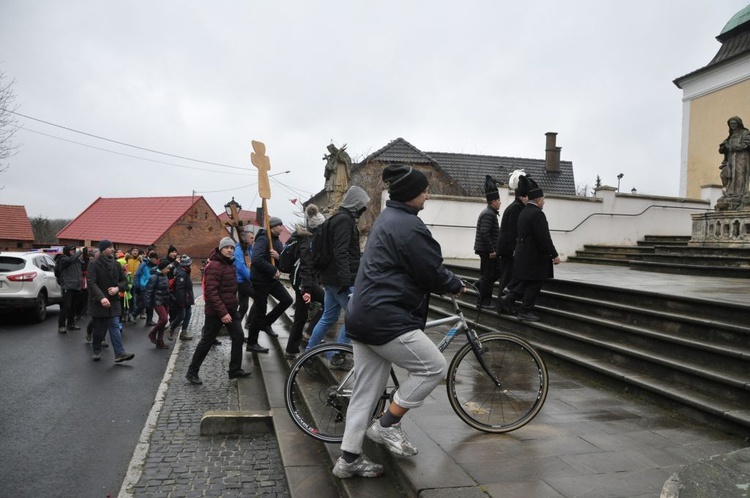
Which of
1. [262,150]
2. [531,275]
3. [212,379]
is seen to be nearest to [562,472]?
[531,275]

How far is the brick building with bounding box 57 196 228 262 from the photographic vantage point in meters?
46.6

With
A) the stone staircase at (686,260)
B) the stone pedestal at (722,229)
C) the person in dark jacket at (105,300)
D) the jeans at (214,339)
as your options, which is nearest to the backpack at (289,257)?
the jeans at (214,339)

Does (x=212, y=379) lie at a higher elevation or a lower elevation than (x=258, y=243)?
lower

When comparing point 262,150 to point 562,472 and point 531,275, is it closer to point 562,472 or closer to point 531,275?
point 531,275

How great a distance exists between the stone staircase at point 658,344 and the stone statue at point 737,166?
7419 millimetres

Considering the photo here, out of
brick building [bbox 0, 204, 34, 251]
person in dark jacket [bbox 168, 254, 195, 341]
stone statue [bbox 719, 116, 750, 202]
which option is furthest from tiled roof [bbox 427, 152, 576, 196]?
brick building [bbox 0, 204, 34, 251]

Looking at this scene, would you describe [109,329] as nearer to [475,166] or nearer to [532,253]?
[532,253]

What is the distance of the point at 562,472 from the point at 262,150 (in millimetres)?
7263

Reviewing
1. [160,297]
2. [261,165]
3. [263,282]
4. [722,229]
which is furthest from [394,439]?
[722,229]

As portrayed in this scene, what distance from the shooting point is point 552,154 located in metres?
43.1

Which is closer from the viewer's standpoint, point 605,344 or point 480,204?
point 605,344

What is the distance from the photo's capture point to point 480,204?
56.8 ft

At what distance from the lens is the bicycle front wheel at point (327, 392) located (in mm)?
4504

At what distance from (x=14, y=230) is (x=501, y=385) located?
46969 millimetres
